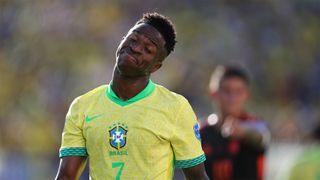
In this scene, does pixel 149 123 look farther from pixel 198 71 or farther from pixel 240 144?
pixel 198 71

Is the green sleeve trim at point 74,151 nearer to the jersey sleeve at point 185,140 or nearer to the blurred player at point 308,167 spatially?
the jersey sleeve at point 185,140

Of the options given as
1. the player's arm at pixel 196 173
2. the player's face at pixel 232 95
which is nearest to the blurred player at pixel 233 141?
the player's face at pixel 232 95

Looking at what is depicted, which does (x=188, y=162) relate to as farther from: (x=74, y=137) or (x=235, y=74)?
(x=235, y=74)

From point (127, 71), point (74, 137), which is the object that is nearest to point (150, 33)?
point (127, 71)

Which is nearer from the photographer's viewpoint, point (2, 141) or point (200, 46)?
point (2, 141)

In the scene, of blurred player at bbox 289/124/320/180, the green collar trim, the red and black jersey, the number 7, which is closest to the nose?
the green collar trim

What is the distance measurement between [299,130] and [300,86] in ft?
5.02

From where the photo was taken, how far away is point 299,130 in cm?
2042

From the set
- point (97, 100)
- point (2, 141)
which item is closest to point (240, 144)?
point (97, 100)

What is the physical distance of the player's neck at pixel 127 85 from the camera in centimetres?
555

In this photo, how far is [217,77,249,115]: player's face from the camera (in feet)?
28.9

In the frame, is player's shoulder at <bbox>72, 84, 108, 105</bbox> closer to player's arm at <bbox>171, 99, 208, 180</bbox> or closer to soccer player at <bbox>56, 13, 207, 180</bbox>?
soccer player at <bbox>56, 13, 207, 180</bbox>

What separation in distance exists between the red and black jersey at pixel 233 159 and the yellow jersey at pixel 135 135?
3.04 m

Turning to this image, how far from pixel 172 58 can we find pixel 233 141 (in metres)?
12.2
